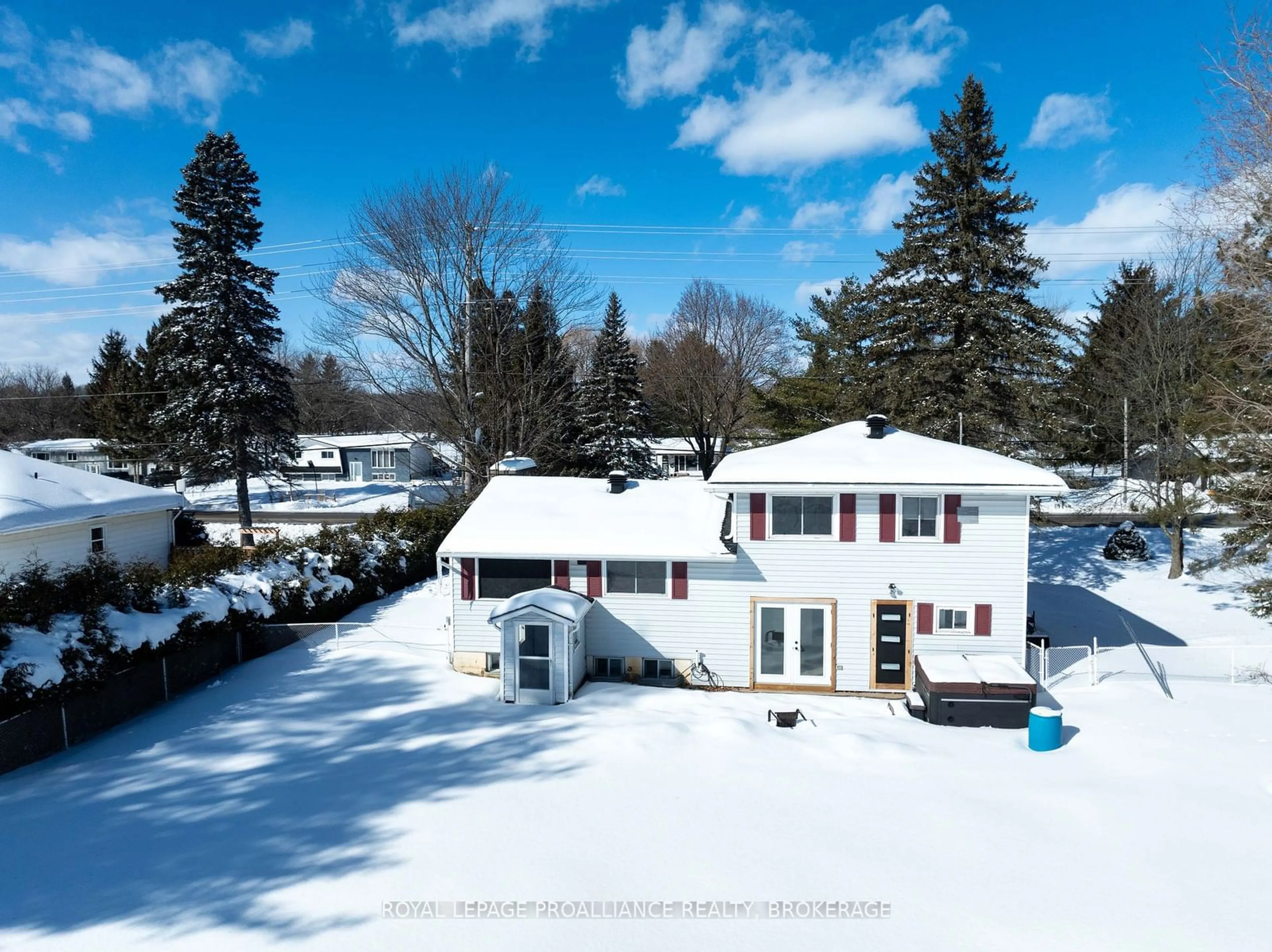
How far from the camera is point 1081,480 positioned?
2484cm

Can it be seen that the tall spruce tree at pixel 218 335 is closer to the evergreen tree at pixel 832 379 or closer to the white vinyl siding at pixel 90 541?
the white vinyl siding at pixel 90 541

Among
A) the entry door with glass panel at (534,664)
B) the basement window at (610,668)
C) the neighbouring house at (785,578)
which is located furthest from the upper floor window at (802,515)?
the entry door with glass panel at (534,664)

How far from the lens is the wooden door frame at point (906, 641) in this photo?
45.5ft

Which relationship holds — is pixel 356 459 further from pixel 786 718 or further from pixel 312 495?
pixel 786 718

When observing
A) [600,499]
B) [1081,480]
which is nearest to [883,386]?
[1081,480]

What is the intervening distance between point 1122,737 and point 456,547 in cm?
1238

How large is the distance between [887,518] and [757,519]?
2.60 meters

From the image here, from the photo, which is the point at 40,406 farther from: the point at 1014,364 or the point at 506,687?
the point at 1014,364

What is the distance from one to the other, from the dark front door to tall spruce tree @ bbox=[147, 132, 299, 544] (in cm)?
2631

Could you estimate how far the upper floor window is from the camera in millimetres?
13906

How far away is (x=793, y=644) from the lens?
14.2 m

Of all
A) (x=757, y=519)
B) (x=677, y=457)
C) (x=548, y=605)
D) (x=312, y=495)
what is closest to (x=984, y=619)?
(x=757, y=519)

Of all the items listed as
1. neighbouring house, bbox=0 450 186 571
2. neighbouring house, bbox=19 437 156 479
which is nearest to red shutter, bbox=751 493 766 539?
neighbouring house, bbox=0 450 186 571

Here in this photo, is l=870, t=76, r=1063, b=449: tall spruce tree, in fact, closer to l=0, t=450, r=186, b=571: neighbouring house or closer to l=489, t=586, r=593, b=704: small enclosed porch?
l=489, t=586, r=593, b=704: small enclosed porch
